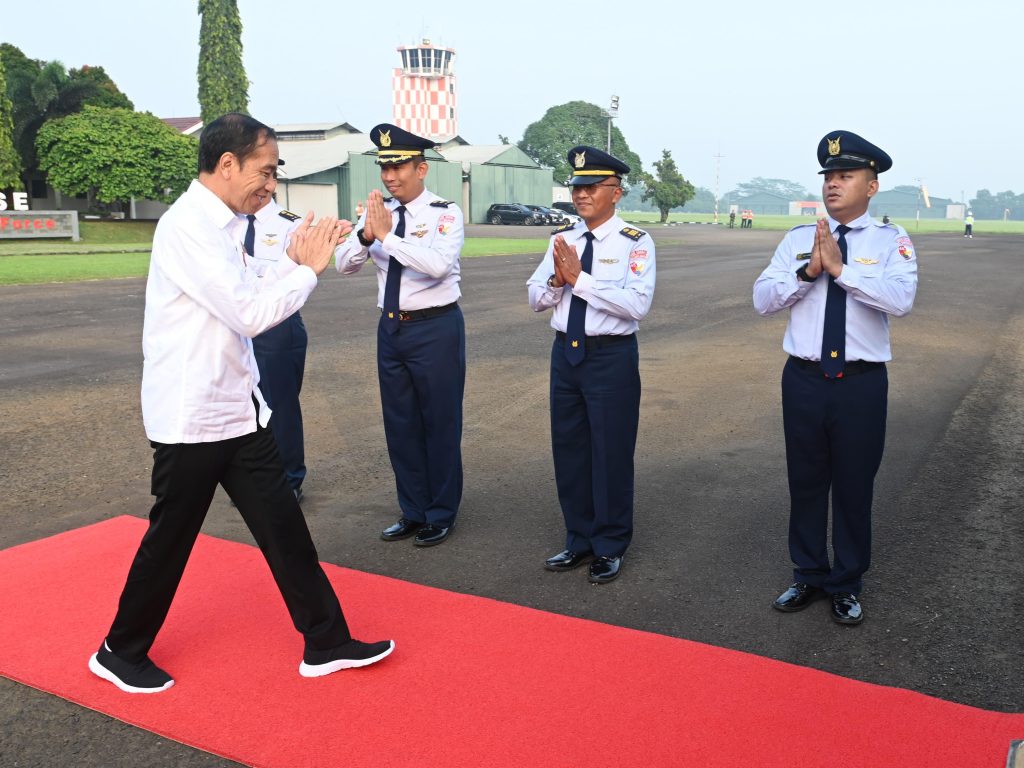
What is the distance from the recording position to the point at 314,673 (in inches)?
141

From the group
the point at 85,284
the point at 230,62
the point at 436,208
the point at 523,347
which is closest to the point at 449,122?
the point at 230,62

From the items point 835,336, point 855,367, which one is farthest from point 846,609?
point 835,336

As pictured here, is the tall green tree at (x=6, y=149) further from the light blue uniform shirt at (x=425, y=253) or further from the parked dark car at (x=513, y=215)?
the light blue uniform shirt at (x=425, y=253)

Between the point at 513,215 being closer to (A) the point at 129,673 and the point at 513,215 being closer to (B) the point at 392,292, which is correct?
(B) the point at 392,292

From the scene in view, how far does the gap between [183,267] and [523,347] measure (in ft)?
28.1

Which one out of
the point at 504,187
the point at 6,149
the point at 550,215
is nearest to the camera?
the point at 6,149

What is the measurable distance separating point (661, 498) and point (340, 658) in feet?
9.14

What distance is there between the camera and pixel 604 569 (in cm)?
465

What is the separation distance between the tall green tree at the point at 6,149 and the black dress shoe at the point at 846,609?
115 feet

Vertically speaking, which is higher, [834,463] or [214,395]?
[214,395]

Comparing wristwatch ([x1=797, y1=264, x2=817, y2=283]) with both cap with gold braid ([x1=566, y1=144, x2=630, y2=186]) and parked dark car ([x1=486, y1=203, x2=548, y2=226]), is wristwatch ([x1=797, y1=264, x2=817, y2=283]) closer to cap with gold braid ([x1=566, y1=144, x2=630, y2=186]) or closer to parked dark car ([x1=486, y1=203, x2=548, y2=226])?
cap with gold braid ([x1=566, y1=144, x2=630, y2=186])

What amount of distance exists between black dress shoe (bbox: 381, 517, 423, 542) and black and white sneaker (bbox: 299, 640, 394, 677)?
4.87 ft

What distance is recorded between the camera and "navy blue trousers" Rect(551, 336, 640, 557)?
4.60 meters

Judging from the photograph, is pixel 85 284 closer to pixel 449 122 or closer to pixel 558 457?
pixel 558 457
